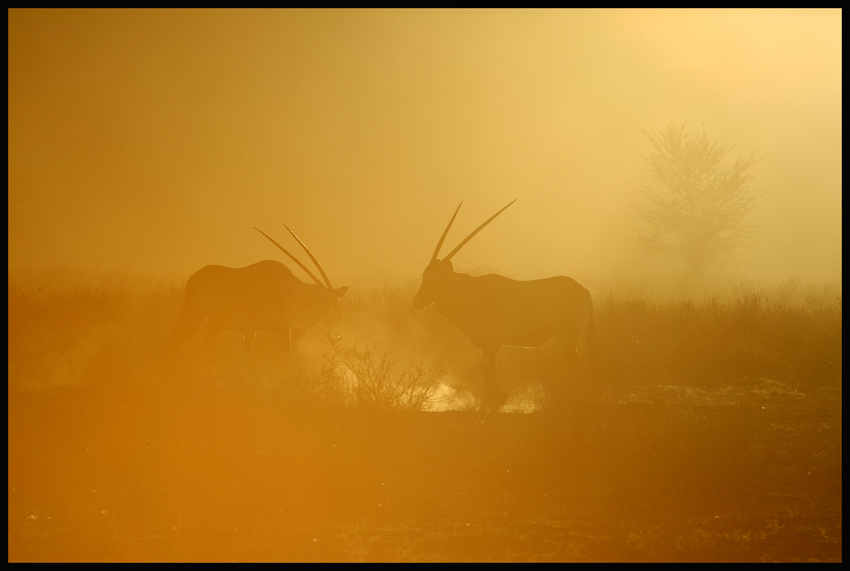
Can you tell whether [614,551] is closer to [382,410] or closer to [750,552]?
[750,552]

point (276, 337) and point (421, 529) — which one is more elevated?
point (421, 529)

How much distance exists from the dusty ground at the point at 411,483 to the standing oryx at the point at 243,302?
99 cm

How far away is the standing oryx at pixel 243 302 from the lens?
8.30 metres

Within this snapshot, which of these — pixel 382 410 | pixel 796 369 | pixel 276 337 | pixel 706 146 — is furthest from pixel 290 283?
pixel 706 146

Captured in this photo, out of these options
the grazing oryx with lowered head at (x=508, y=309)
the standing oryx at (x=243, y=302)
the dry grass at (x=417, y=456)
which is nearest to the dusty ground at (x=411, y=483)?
the dry grass at (x=417, y=456)

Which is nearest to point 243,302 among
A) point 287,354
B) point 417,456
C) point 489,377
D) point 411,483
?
point 287,354

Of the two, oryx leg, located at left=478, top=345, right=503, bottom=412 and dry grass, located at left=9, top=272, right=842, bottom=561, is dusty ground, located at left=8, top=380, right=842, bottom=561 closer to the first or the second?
dry grass, located at left=9, top=272, right=842, bottom=561

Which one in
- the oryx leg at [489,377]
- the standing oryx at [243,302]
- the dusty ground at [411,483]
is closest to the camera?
the dusty ground at [411,483]

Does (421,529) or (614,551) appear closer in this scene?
(614,551)

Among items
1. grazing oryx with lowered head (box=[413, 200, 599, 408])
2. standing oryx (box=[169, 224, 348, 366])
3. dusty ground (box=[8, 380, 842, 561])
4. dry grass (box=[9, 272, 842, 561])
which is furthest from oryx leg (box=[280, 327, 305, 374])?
grazing oryx with lowered head (box=[413, 200, 599, 408])

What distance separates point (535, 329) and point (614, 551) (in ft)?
12.1

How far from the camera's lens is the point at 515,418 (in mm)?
7340

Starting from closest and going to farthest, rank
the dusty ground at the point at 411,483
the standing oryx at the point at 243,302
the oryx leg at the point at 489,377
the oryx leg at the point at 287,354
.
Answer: the dusty ground at the point at 411,483
the oryx leg at the point at 489,377
the oryx leg at the point at 287,354
the standing oryx at the point at 243,302

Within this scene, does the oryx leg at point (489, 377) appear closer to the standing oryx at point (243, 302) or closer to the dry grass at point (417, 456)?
the dry grass at point (417, 456)
